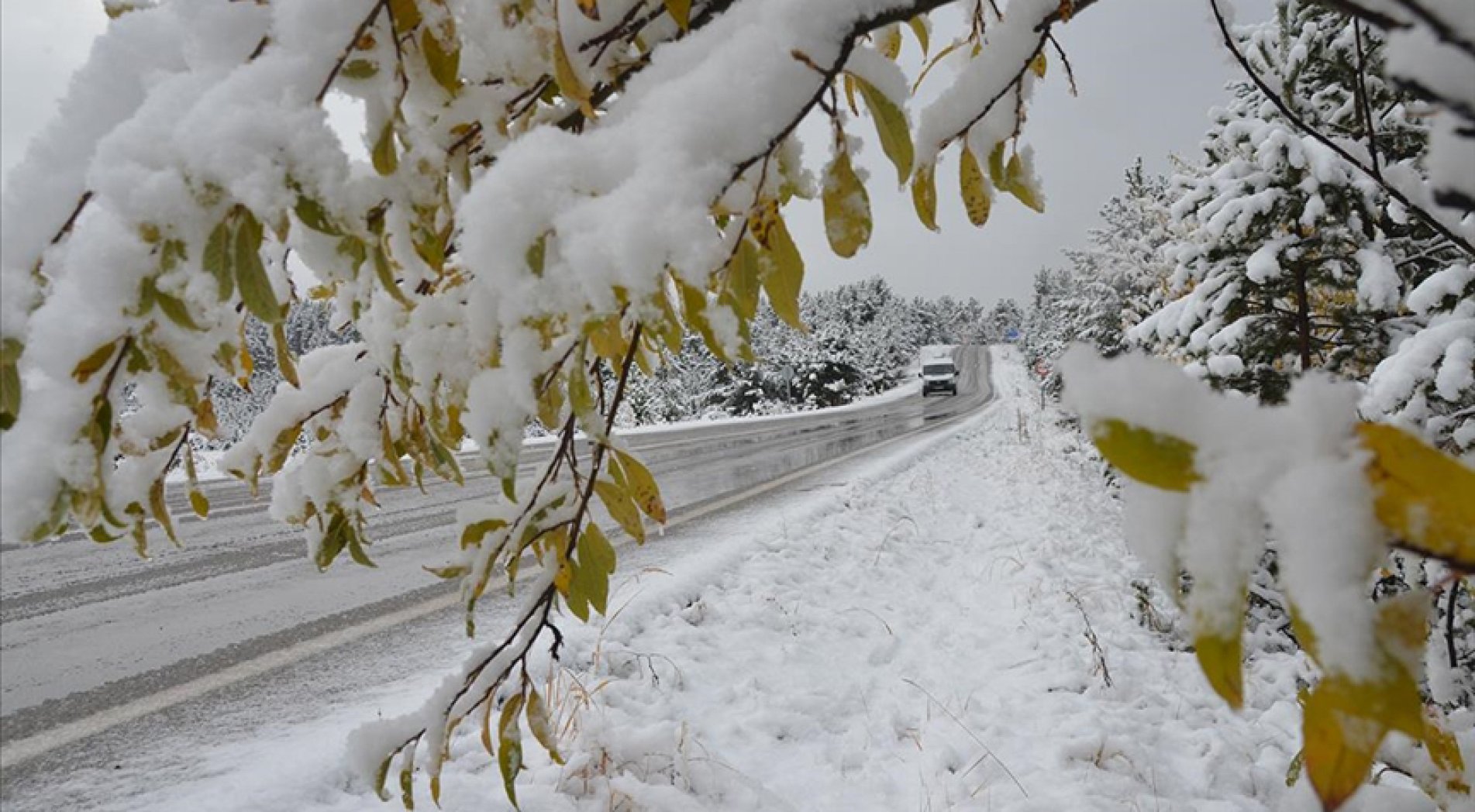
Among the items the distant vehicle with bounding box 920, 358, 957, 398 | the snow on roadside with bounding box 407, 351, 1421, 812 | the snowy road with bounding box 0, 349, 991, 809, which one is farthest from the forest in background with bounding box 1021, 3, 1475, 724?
the distant vehicle with bounding box 920, 358, 957, 398

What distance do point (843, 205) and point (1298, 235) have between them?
408cm

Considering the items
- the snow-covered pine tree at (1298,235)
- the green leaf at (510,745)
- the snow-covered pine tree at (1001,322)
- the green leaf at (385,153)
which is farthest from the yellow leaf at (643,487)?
the snow-covered pine tree at (1001,322)

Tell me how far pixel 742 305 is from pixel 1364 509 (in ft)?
1.69

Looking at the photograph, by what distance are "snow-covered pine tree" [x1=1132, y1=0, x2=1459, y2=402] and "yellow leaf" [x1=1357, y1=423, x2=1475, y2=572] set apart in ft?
12.0

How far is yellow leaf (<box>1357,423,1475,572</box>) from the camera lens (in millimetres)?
313

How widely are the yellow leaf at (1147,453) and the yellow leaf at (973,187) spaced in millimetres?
611

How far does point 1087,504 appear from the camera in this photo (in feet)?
25.1

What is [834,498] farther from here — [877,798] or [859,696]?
[877,798]

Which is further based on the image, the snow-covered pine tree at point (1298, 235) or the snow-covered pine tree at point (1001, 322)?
the snow-covered pine tree at point (1001, 322)

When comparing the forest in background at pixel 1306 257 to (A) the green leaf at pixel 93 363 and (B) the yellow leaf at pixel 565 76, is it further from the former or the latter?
(A) the green leaf at pixel 93 363

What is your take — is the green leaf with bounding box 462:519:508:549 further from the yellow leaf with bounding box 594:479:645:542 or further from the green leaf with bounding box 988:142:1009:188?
the green leaf with bounding box 988:142:1009:188

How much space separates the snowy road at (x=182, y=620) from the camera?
9.99 ft

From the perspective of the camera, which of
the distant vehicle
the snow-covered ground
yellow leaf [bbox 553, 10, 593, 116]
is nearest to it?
yellow leaf [bbox 553, 10, 593, 116]

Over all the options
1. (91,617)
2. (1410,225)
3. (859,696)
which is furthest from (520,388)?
(91,617)
